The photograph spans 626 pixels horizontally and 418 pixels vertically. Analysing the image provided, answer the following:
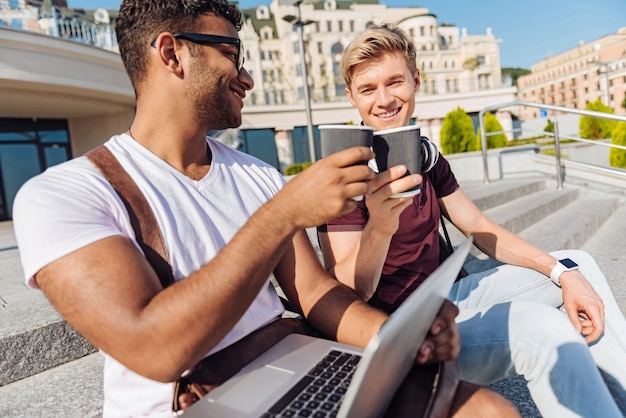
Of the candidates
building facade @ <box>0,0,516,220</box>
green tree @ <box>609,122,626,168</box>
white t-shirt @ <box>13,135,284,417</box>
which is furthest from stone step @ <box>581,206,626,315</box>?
green tree @ <box>609,122,626,168</box>

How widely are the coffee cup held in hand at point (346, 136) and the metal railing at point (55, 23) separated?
11583mm

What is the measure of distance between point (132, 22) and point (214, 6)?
26 centimetres

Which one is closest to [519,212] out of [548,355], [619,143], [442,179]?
[442,179]

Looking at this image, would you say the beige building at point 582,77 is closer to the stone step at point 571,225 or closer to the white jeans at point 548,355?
the stone step at point 571,225

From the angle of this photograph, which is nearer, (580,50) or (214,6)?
(214,6)

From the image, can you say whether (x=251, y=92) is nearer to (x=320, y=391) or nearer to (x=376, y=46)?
(x=376, y=46)

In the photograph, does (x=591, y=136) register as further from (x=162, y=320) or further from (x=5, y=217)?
(x=5, y=217)

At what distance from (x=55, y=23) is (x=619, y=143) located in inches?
541

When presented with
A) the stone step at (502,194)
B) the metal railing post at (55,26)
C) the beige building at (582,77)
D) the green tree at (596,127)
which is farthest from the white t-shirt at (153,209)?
the beige building at (582,77)

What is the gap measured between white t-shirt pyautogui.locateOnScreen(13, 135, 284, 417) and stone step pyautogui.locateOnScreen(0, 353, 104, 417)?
71 cm

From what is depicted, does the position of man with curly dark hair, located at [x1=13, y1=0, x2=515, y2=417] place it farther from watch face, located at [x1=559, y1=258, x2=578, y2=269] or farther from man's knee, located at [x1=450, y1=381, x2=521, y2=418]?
watch face, located at [x1=559, y1=258, x2=578, y2=269]

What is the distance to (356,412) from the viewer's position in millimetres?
797

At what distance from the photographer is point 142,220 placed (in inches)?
45.8

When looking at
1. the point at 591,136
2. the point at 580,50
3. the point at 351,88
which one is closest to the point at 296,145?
the point at 591,136
